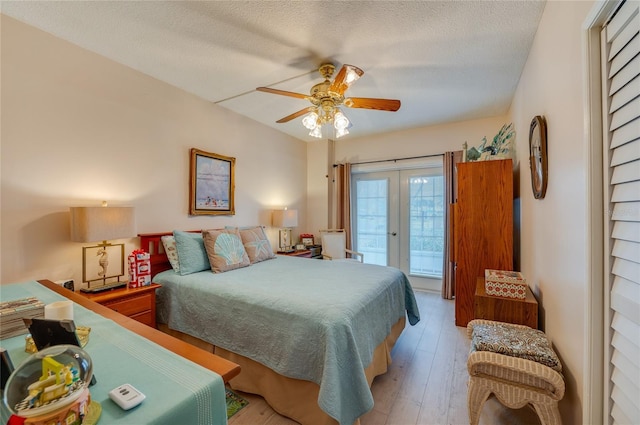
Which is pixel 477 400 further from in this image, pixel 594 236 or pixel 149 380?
pixel 149 380

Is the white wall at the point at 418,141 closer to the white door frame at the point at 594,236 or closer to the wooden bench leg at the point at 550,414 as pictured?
the white door frame at the point at 594,236

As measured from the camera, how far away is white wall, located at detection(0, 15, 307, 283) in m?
1.90

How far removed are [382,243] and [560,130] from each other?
134 inches

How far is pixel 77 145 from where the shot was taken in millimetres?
2207

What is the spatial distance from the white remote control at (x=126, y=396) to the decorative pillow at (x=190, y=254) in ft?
6.37

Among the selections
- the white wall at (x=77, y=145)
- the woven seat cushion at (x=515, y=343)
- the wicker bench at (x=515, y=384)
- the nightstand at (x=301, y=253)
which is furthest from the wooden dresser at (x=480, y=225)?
the white wall at (x=77, y=145)

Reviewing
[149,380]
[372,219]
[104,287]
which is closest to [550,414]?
[149,380]

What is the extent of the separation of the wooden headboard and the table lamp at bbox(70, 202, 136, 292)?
20 centimetres

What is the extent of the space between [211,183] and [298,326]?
232 cm

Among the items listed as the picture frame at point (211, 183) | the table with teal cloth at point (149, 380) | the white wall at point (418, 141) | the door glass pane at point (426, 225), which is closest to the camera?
the table with teal cloth at point (149, 380)

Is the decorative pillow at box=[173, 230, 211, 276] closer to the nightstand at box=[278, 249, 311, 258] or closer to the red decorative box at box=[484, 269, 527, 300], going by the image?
the nightstand at box=[278, 249, 311, 258]

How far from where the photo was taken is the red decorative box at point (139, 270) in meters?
2.28

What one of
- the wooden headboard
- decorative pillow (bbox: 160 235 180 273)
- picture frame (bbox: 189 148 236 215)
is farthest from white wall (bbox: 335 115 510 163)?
the wooden headboard

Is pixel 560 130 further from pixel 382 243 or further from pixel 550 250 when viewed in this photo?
pixel 382 243
